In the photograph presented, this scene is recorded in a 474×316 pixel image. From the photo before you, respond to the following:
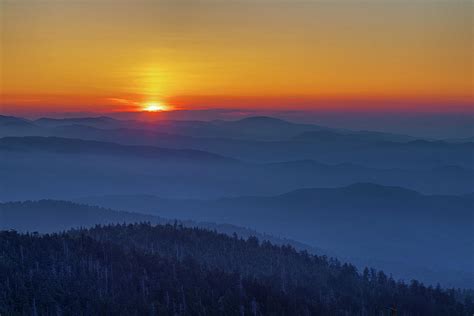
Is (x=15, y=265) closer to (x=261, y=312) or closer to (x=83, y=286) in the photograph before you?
(x=83, y=286)

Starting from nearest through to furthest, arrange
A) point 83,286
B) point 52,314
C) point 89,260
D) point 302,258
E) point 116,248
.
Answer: point 52,314
point 83,286
point 89,260
point 116,248
point 302,258

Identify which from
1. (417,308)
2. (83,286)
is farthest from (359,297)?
(83,286)

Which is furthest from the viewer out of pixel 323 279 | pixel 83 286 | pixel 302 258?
pixel 302 258

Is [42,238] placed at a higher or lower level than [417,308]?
higher

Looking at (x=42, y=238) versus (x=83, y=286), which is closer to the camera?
(x=83, y=286)

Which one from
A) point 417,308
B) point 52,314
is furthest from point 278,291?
point 52,314

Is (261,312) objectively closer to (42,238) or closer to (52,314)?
(52,314)

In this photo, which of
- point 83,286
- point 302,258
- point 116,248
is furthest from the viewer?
point 302,258
